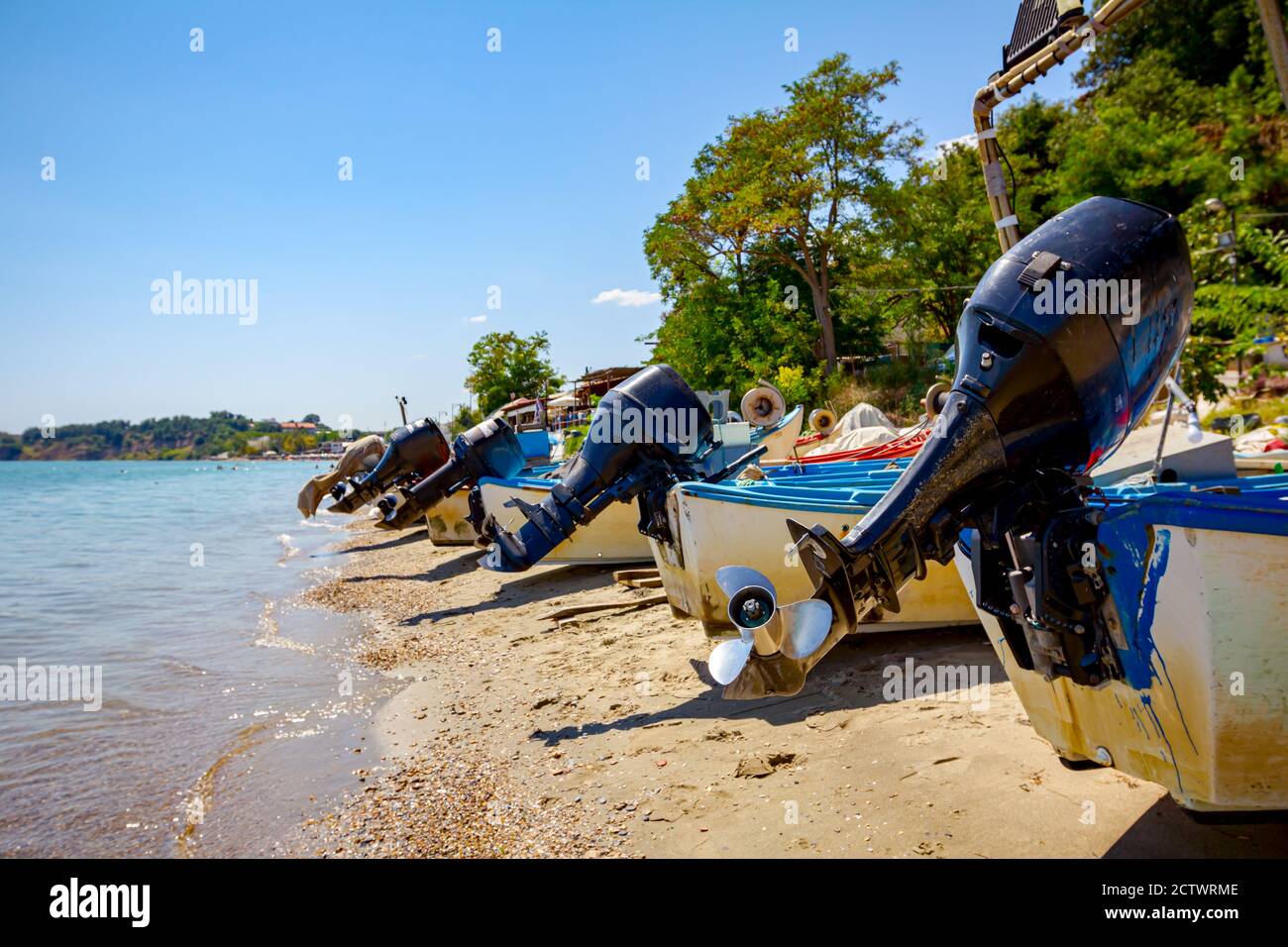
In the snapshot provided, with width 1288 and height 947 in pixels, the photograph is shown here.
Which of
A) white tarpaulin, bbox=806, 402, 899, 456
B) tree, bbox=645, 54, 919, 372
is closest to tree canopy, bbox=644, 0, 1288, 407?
tree, bbox=645, 54, 919, 372

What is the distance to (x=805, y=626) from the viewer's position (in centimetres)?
327

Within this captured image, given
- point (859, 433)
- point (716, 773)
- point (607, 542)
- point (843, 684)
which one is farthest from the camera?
point (859, 433)

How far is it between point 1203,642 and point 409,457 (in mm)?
14844

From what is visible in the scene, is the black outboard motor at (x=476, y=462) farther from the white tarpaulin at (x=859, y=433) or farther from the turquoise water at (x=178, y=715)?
the white tarpaulin at (x=859, y=433)

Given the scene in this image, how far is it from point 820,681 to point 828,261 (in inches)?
986

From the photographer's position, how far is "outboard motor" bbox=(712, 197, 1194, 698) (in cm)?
325

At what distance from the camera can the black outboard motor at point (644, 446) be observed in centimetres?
796

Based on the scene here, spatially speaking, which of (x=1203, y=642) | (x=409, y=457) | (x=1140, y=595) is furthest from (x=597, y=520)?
(x=1203, y=642)

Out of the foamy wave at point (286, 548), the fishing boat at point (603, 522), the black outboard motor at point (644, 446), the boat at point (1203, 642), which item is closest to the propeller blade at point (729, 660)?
the boat at point (1203, 642)

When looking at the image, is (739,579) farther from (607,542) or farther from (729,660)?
(607,542)

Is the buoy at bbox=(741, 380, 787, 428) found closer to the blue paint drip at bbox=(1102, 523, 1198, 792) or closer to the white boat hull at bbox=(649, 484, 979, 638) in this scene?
the white boat hull at bbox=(649, 484, 979, 638)

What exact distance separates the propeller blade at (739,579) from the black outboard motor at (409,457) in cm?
1340
